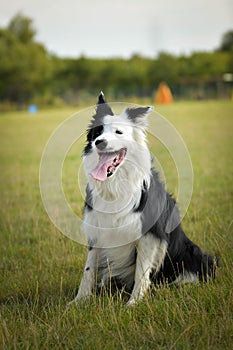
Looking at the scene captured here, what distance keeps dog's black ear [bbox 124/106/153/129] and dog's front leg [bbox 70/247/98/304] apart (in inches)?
43.2

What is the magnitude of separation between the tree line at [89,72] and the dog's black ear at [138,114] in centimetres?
5135

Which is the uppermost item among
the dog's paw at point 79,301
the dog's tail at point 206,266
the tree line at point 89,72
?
the tree line at point 89,72

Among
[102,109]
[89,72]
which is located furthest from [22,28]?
[102,109]

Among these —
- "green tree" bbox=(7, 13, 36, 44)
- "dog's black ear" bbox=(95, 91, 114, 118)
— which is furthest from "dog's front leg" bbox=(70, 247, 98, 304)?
"green tree" bbox=(7, 13, 36, 44)

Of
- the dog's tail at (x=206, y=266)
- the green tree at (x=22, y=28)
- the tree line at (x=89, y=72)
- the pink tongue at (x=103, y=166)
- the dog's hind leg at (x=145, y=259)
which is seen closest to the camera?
the pink tongue at (x=103, y=166)

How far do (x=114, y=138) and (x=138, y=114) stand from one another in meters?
0.28

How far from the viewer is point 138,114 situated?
3.69m

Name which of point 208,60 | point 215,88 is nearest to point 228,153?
point 215,88

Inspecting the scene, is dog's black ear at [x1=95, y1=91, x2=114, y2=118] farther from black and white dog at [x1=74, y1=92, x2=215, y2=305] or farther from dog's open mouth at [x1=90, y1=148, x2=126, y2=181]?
dog's open mouth at [x1=90, y1=148, x2=126, y2=181]

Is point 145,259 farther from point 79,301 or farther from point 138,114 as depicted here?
point 138,114

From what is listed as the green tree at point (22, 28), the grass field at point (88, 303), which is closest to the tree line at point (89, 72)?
the green tree at point (22, 28)

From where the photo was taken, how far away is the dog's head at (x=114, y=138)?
362 centimetres

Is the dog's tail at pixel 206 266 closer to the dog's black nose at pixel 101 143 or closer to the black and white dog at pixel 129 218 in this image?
the black and white dog at pixel 129 218

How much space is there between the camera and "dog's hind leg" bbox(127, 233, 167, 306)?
3883 millimetres
